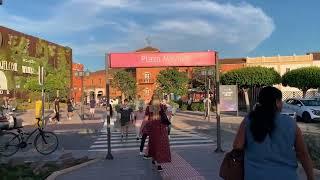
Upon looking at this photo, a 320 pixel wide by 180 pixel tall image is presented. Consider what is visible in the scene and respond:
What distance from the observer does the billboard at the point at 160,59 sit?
15156 mm

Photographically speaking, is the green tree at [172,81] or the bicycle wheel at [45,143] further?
the green tree at [172,81]

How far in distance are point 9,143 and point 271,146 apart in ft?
42.0

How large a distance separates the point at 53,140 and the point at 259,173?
1279 centimetres

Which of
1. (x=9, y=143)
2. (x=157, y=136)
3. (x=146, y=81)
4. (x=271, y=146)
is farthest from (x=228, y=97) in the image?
(x=146, y=81)

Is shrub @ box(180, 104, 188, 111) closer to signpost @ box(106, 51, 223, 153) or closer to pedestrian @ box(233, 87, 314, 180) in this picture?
signpost @ box(106, 51, 223, 153)

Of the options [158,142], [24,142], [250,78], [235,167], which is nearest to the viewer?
[235,167]

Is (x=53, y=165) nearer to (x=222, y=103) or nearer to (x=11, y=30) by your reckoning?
(x=222, y=103)

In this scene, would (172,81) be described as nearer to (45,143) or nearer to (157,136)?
(45,143)

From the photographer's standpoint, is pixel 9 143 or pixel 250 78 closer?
pixel 9 143

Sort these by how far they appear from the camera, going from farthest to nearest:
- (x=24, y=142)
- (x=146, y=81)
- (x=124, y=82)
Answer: (x=146, y=81) → (x=124, y=82) → (x=24, y=142)

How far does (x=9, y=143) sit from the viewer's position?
1653 cm

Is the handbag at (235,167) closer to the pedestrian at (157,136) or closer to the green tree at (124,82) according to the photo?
the pedestrian at (157,136)

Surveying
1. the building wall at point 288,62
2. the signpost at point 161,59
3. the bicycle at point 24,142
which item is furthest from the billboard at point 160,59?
the building wall at point 288,62

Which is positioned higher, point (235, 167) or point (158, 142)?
point (235, 167)
